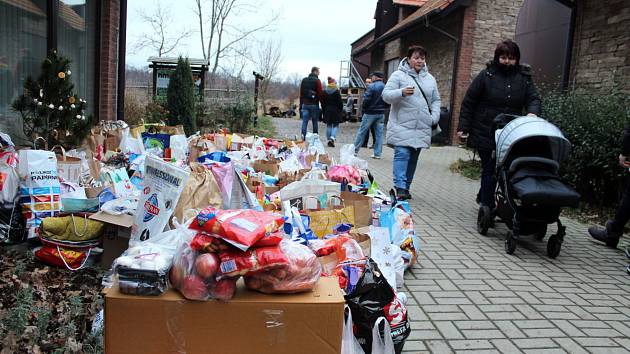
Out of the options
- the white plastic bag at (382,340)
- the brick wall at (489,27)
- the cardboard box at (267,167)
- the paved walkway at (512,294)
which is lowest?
the paved walkway at (512,294)

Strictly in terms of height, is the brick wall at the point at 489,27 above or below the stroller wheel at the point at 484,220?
above

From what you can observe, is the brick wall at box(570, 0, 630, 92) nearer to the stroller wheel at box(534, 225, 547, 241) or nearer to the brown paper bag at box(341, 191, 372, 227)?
the stroller wheel at box(534, 225, 547, 241)

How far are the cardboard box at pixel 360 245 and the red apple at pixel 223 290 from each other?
969 mm

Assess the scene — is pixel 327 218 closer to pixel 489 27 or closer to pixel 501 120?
pixel 501 120

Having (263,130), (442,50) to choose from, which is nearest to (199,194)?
(263,130)

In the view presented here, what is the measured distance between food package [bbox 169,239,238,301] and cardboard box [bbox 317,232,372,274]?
990mm

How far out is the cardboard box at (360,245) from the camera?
3150 millimetres

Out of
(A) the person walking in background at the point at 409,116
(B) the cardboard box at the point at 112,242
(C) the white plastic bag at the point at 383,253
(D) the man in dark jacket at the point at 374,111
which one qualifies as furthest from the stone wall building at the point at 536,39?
(B) the cardboard box at the point at 112,242

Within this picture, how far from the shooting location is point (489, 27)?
16.6 meters

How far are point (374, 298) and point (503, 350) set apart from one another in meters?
0.90

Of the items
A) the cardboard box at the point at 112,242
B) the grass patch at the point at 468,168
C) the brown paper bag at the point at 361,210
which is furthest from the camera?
the grass patch at the point at 468,168

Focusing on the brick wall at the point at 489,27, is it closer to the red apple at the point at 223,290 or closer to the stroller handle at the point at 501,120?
the stroller handle at the point at 501,120

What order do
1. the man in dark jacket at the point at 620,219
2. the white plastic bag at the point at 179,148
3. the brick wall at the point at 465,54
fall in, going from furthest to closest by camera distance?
the brick wall at the point at 465,54, the white plastic bag at the point at 179,148, the man in dark jacket at the point at 620,219

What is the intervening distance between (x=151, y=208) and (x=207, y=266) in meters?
1.48
